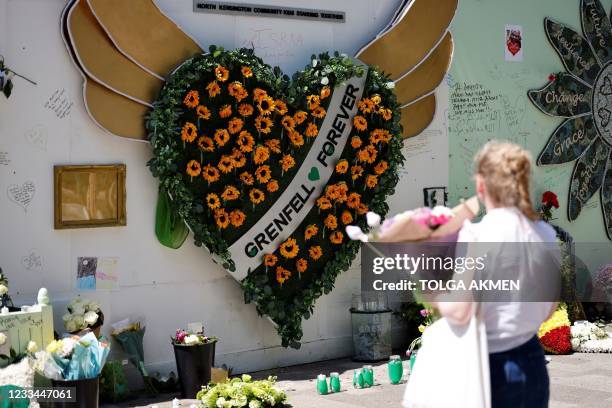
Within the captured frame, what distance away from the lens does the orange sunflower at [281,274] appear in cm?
862

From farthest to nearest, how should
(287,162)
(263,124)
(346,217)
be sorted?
(346,217), (287,162), (263,124)

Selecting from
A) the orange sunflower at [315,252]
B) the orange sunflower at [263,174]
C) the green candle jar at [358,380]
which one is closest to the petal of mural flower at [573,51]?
the orange sunflower at [315,252]

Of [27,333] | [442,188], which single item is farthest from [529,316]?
[442,188]

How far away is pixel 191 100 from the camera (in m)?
7.95

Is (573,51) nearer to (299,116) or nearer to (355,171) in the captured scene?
(355,171)

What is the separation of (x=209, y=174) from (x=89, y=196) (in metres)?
1.02

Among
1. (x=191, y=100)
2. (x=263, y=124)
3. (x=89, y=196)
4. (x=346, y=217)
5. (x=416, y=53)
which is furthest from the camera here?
(x=416, y=53)

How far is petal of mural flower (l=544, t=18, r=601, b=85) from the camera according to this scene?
452 inches

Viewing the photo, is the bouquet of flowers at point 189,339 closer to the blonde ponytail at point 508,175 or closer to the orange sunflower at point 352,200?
the orange sunflower at point 352,200

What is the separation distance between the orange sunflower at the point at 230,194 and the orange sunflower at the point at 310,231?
86cm

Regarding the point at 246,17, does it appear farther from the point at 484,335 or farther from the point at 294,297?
the point at 484,335

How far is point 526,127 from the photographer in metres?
11.2

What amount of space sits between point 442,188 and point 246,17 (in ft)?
9.92

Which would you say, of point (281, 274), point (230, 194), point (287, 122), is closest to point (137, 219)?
point (230, 194)
